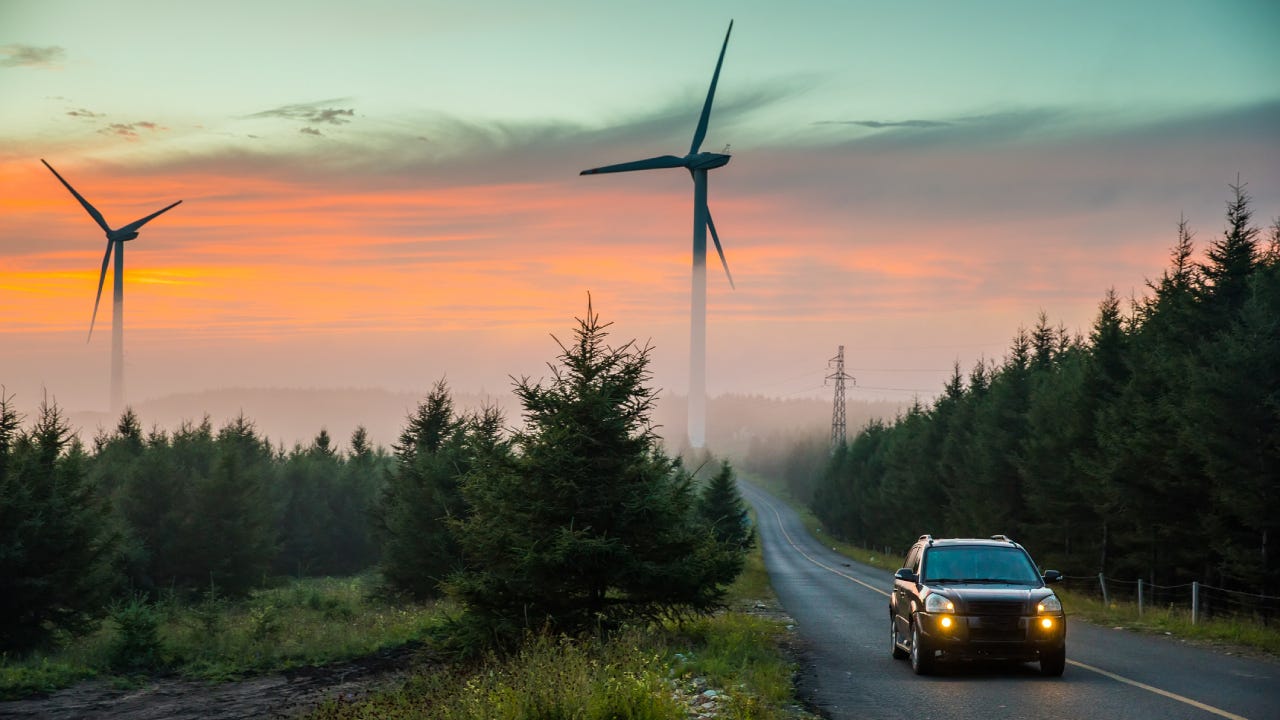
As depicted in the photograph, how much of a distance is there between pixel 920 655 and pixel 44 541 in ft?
81.3

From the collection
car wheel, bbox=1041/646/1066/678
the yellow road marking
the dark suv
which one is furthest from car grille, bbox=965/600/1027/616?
the yellow road marking

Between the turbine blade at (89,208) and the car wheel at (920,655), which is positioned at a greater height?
the turbine blade at (89,208)

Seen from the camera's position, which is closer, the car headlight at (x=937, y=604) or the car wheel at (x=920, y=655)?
the car headlight at (x=937, y=604)

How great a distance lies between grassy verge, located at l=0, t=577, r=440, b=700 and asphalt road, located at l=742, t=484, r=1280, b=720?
36.6 ft

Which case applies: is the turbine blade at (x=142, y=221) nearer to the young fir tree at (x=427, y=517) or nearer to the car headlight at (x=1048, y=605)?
the young fir tree at (x=427, y=517)

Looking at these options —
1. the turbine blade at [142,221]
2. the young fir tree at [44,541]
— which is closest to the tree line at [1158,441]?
the young fir tree at [44,541]

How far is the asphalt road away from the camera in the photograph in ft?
39.8

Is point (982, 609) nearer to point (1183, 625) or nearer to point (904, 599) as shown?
point (904, 599)

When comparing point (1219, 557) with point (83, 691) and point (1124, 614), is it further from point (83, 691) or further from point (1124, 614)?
point (83, 691)

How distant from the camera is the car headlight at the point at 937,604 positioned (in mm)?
14555

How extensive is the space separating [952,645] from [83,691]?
55.1ft

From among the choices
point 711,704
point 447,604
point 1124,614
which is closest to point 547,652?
point 711,704

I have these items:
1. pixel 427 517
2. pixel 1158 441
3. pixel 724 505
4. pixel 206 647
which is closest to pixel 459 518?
pixel 427 517

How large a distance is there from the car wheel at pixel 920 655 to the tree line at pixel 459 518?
3173mm
